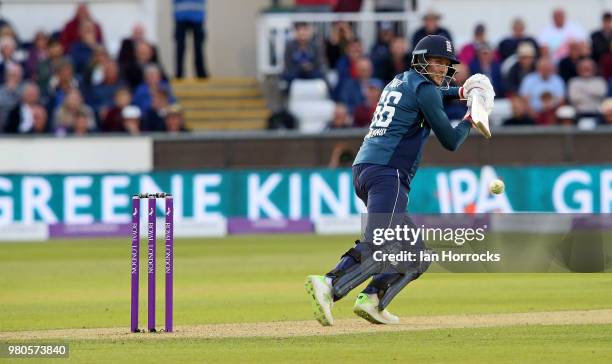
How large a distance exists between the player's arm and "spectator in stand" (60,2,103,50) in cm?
1454

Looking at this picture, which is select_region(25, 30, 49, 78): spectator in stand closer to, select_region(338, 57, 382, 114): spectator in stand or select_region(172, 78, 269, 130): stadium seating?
select_region(172, 78, 269, 130): stadium seating

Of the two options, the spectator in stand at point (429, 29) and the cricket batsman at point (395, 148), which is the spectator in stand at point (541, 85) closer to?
the spectator in stand at point (429, 29)

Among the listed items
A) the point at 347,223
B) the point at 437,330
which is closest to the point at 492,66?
the point at 347,223

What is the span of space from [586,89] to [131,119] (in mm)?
6876

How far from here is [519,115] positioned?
76.8ft

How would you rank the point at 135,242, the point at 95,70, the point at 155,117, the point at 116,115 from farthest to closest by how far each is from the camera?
the point at 95,70 → the point at 155,117 → the point at 116,115 → the point at 135,242

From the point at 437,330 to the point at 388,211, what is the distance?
874mm

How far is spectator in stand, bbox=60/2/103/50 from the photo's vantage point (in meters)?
24.5

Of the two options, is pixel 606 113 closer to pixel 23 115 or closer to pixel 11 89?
pixel 23 115

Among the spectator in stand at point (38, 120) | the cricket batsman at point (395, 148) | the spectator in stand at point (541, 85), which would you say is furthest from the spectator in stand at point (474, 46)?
the cricket batsman at point (395, 148)

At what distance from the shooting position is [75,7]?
2578 cm

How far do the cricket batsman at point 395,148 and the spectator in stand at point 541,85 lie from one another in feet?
43.5

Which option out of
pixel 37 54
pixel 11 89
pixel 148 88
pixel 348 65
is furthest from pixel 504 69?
pixel 11 89

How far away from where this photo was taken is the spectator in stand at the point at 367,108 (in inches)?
914
